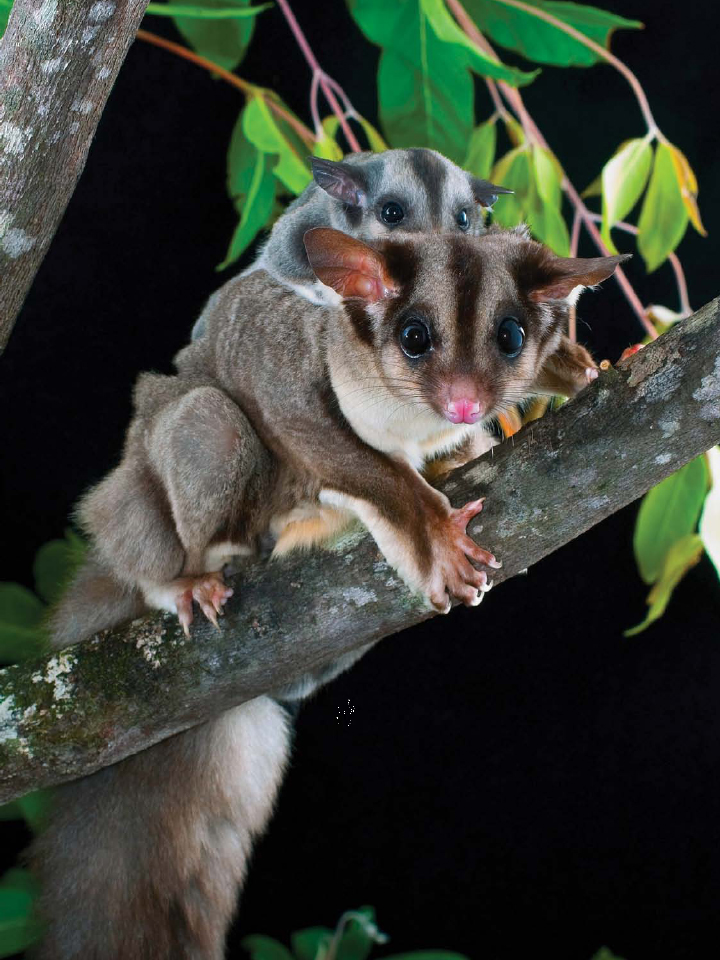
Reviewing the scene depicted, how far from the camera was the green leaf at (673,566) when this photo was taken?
2926 mm

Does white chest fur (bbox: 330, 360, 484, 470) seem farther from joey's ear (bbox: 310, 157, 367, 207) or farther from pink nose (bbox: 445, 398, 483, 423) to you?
joey's ear (bbox: 310, 157, 367, 207)

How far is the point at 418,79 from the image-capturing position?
2.83 metres

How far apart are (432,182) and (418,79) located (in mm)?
695

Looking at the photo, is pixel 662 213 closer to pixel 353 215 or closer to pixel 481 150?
pixel 481 150

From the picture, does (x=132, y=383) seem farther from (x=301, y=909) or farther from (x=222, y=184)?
(x=301, y=909)

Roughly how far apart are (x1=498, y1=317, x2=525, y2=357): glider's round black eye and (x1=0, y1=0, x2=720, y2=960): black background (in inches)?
64.7

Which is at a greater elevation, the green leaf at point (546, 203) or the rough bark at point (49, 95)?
the rough bark at point (49, 95)

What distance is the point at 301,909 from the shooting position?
3.14m

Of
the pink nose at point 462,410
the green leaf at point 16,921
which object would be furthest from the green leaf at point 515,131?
the green leaf at point 16,921

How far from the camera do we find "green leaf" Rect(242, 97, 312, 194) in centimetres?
269

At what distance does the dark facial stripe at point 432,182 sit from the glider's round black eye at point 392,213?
0.06m

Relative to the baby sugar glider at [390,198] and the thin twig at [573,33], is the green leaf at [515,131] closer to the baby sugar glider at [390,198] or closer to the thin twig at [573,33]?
the thin twig at [573,33]

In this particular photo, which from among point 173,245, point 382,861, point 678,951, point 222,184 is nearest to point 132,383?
point 173,245

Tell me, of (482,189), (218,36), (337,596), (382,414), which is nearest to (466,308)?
(382,414)
